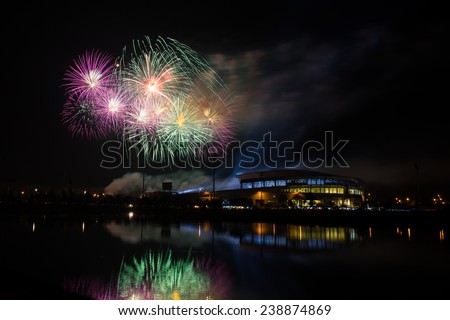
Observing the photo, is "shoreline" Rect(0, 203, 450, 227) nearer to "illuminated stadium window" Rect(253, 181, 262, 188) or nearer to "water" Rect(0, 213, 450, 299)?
"water" Rect(0, 213, 450, 299)

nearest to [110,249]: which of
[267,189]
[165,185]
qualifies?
[267,189]

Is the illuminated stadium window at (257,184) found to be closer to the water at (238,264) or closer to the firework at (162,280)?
the water at (238,264)

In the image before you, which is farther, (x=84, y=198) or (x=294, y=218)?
(x=84, y=198)

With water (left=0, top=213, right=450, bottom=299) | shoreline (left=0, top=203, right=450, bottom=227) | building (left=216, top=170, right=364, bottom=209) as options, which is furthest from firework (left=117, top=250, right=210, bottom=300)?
building (left=216, top=170, right=364, bottom=209)

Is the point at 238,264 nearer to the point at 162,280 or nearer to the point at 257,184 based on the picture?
the point at 162,280
